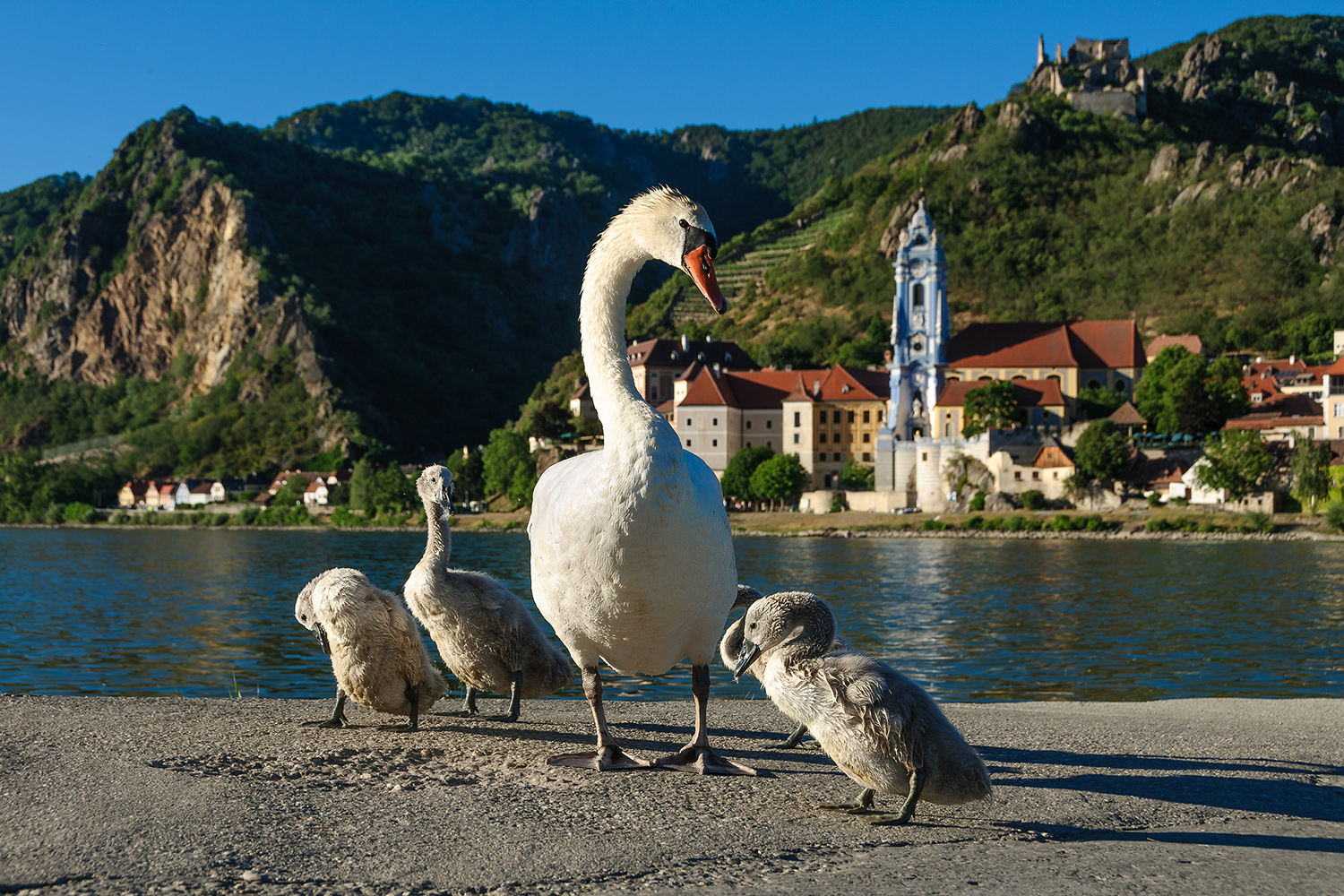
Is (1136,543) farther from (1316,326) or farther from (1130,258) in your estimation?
(1130,258)

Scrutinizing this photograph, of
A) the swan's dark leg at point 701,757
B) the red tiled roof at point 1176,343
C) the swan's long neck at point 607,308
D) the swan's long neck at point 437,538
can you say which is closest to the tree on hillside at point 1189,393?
the red tiled roof at point 1176,343

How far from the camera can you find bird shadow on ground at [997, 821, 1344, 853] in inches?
237

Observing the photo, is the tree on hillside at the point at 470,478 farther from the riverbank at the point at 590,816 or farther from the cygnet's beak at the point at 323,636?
the riverbank at the point at 590,816

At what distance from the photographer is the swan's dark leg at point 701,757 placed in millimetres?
7359

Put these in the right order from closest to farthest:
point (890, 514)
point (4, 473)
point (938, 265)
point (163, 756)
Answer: point (163, 756) → point (890, 514) → point (938, 265) → point (4, 473)

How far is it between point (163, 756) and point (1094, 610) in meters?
28.4

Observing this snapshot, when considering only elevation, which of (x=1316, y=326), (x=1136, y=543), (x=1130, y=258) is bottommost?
(x=1136, y=543)

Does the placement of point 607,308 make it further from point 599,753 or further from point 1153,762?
point 1153,762

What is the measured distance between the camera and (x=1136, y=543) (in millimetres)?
72188

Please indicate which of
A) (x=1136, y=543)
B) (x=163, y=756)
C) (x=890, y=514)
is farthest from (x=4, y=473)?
(x=163, y=756)

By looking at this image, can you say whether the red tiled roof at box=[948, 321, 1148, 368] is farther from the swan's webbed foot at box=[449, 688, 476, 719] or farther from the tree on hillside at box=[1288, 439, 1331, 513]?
the swan's webbed foot at box=[449, 688, 476, 719]

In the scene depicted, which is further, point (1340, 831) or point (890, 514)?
point (890, 514)

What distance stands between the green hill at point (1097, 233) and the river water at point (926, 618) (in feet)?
261

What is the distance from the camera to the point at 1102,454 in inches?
3403
